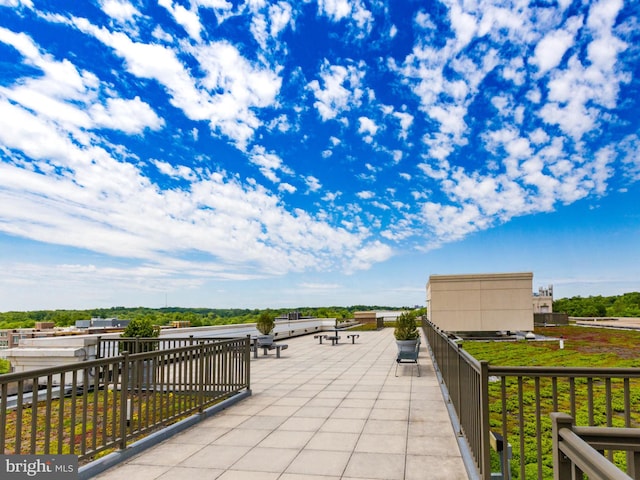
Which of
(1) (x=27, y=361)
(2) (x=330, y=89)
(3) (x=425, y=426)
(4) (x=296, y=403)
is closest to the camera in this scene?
(3) (x=425, y=426)

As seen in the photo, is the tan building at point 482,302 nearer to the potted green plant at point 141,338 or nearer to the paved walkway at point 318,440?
the paved walkway at point 318,440

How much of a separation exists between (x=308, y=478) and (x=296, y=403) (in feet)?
10.5

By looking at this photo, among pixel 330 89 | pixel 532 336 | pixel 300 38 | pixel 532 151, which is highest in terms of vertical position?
pixel 300 38

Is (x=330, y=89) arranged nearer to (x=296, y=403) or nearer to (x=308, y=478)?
(x=296, y=403)

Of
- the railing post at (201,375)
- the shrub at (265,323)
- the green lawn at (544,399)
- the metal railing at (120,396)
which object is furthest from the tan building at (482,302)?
the railing post at (201,375)

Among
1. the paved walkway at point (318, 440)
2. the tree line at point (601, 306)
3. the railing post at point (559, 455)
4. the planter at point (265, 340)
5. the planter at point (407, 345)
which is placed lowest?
the tree line at point (601, 306)

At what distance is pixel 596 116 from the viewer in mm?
17297

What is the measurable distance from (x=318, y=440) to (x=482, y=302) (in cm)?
2119

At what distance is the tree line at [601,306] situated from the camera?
224 ft

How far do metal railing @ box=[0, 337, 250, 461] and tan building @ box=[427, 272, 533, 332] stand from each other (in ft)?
61.5

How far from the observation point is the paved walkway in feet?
12.9

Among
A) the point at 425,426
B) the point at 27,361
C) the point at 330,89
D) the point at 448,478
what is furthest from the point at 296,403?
the point at 330,89

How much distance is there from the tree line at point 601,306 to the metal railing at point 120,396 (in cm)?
7399

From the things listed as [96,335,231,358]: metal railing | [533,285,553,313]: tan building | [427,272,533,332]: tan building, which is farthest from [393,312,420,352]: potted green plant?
[533,285,553,313]: tan building
